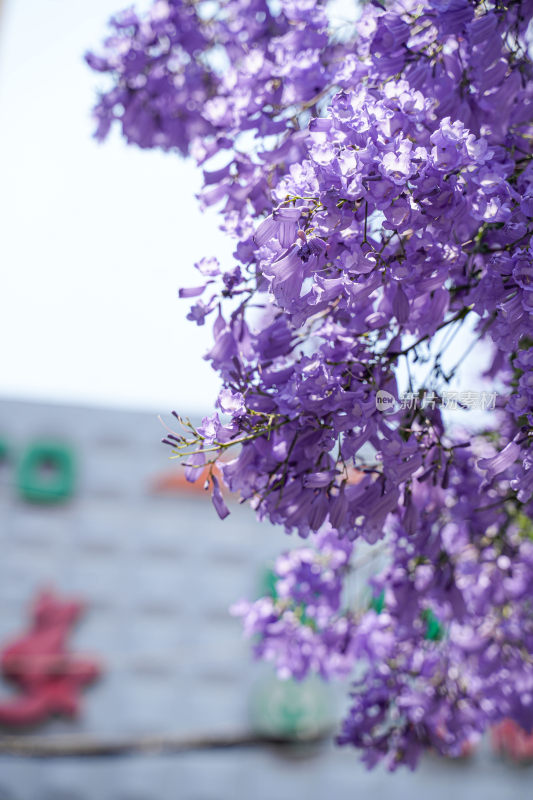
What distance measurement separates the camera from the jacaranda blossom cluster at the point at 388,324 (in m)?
1.24

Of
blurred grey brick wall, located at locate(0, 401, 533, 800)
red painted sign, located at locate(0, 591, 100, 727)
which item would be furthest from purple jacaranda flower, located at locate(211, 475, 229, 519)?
blurred grey brick wall, located at locate(0, 401, 533, 800)

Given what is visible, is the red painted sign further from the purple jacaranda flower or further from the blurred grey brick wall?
the purple jacaranda flower

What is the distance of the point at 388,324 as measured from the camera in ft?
5.00

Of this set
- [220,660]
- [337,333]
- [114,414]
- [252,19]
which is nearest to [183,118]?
[252,19]

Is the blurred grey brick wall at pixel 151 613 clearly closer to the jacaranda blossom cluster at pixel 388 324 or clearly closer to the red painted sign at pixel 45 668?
the red painted sign at pixel 45 668

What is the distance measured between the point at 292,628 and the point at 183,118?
1.77m

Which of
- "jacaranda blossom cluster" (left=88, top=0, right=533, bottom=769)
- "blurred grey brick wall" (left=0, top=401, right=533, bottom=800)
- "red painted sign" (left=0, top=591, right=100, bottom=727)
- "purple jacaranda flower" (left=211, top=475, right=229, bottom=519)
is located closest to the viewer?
"jacaranda blossom cluster" (left=88, top=0, right=533, bottom=769)

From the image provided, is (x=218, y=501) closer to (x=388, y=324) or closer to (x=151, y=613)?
(x=388, y=324)

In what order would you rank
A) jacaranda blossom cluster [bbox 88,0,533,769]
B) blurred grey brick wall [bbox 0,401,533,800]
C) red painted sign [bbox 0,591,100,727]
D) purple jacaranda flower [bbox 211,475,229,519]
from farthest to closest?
blurred grey brick wall [bbox 0,401,533,800], red painted sign [bbox 0,591,100,727], purple jacaranda flower [bbox 211,475,229,519], jacaranda blossom cluster [bbox 88,0,533,769]

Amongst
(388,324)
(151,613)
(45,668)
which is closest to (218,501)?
(388,324)

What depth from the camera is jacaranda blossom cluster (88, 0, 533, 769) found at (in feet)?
4.06

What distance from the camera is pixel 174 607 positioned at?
8.66 meters

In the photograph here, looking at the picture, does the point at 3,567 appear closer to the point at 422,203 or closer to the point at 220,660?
the point at 220,660

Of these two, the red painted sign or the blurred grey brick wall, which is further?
the blurred grey brick wall
